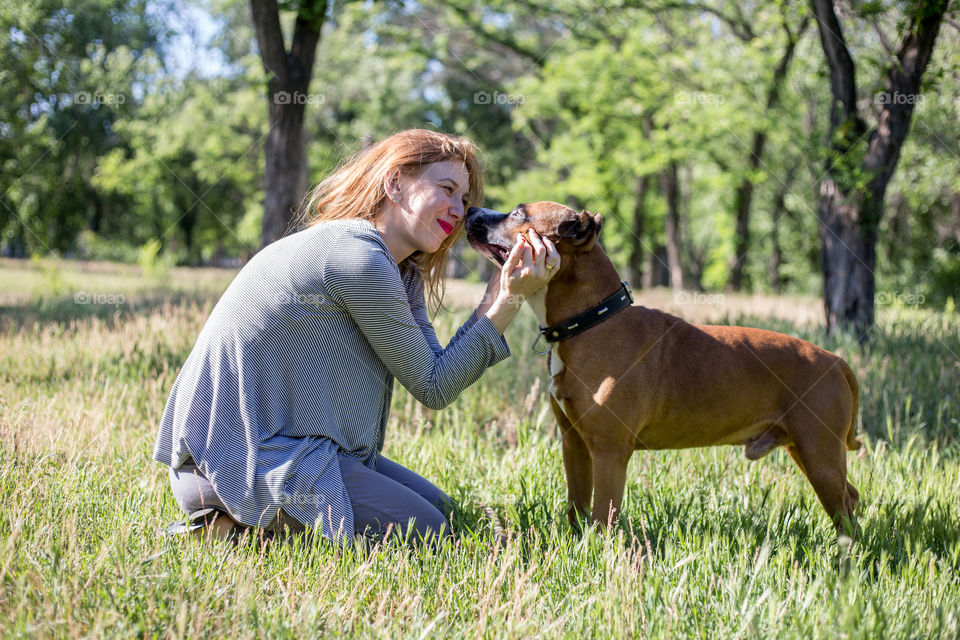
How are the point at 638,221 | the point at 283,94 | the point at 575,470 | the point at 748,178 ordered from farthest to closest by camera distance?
1. the point at 638,221
2. the point at 748,178
3. the point at 283,94
4. the point at 575,470

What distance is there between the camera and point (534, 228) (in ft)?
11.7

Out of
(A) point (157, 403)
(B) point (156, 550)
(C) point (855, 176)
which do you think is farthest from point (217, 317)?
(C) point (855, 176)

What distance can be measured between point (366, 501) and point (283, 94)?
675 cm

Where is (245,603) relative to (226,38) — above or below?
below

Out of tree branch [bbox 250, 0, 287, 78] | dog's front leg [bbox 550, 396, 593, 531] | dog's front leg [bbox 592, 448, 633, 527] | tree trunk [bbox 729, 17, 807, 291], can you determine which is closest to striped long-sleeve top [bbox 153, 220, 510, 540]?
dog's front leg [bbox 550, 396, 593, 531]

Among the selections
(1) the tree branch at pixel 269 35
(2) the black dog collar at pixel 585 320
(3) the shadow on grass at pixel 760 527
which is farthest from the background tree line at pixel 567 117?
(3) the shadow on grass at pixel 760 527

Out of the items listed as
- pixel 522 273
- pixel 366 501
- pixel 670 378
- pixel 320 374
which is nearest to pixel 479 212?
pixel 522 273

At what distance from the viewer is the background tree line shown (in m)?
8.11

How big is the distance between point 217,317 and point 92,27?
111 ft

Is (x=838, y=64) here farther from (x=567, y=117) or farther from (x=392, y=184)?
(x=567, y=117)

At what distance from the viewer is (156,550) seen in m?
2.86

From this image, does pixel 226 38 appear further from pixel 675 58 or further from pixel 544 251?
pixel 544 251

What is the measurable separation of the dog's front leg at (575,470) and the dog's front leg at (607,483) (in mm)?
304

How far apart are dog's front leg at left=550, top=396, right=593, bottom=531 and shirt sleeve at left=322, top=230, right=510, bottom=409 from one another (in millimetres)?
514
